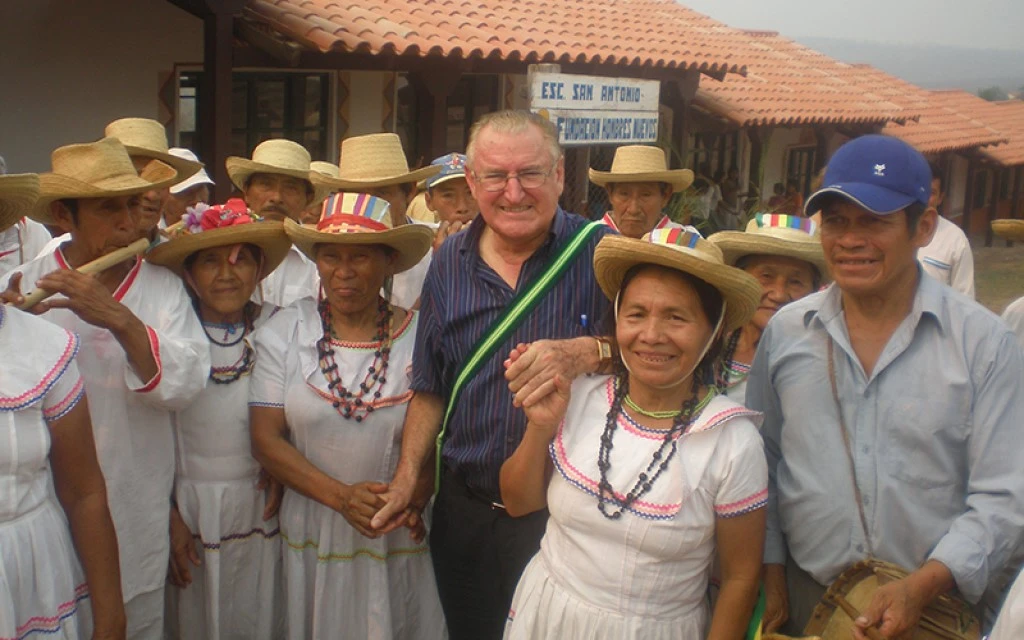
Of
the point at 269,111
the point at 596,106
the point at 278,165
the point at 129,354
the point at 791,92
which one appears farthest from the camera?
the point at 791,92

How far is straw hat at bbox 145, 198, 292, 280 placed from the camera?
2.98 metres

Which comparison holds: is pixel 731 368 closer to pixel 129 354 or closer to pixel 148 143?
pixel 129 354

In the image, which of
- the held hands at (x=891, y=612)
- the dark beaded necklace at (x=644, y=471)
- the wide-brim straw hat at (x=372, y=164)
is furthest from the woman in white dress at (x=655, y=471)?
the wide-brim straw hat at (x=372, y=164)

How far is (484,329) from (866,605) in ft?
4.08

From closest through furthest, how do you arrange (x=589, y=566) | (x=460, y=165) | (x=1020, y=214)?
(x=589, y=566)
(x=460, y=165)
(x=1020, y=214)

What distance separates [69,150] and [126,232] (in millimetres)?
299

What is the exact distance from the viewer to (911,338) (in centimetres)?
224

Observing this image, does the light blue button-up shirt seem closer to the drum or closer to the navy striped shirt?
the drum

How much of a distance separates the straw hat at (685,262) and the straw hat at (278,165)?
2.47m

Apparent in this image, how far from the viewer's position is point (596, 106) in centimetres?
809

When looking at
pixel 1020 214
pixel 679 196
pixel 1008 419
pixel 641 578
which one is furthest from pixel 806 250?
pixel 1020 214

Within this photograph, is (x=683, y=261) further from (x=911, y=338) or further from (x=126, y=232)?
(x=126, y=232)

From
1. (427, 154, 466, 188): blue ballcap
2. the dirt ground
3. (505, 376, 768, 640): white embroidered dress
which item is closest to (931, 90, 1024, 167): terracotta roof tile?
the dirt ground

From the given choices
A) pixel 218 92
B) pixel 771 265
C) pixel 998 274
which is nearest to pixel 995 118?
pixel 998 274
